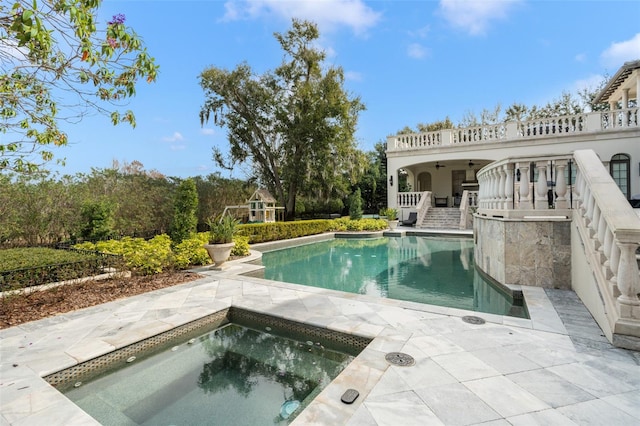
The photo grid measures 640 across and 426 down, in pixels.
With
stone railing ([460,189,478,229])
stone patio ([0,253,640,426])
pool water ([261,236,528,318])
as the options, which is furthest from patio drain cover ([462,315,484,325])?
stone railing ([460,189,478,229])

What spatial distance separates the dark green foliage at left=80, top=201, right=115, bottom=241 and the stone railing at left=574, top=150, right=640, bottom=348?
37.5 feet

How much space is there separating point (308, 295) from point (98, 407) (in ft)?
10.1

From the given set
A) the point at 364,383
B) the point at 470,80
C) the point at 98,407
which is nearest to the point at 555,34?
the point at 470,80

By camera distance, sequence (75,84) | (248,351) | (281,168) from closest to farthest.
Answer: (248,351) < (75,84) < (281,168)

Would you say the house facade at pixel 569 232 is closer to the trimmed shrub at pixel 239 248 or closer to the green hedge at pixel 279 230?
the trimmed shrub at pixel 239 248

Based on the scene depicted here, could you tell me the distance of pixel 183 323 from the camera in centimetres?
403

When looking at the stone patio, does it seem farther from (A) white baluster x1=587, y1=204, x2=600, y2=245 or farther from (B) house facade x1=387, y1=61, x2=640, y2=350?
(A) white baluster x1=587, y1=204, x2=600, y2=245

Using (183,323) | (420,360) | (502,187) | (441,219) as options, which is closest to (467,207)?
(441,219)

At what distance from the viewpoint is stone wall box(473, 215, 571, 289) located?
16.1 ft

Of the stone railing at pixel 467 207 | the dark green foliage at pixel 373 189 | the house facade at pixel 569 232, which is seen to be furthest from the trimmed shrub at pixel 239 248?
the dark green foliage at pixel 373 189

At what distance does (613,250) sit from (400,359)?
2.45m

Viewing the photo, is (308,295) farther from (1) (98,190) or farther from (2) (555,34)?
(2) (555,34)

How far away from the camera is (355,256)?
10461 millimetres

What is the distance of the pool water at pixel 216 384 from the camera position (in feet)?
8.34
